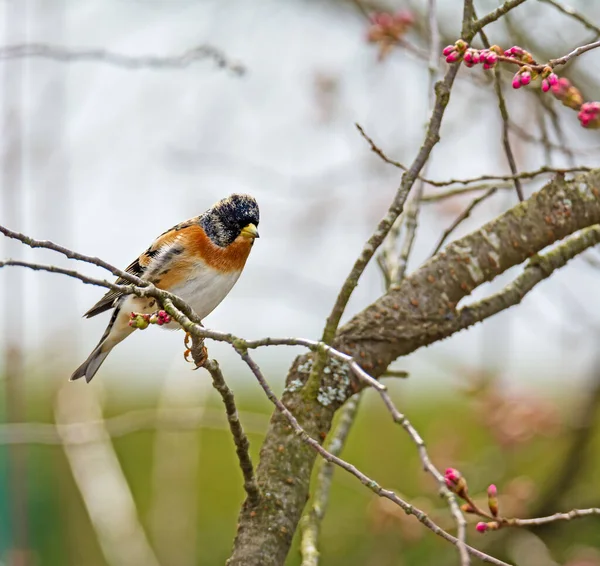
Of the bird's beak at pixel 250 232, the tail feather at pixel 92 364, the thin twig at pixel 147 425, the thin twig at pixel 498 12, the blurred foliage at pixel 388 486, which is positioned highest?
the thin twig at pixel 498 12

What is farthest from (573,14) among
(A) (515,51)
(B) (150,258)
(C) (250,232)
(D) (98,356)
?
(D) (98,356)

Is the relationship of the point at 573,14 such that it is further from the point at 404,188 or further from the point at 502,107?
the point at 404,188

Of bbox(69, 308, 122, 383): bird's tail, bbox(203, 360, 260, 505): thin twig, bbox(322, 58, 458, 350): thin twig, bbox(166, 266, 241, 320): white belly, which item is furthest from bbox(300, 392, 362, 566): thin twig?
bbox(69, 308, 122, 383): bird's tail

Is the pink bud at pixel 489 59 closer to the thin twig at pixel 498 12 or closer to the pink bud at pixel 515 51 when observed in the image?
the pink bud at pixel 515 51

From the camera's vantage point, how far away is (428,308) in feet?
9.14

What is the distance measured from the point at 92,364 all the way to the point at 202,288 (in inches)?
32.9

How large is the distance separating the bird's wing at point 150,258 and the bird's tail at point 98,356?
9.8 inches

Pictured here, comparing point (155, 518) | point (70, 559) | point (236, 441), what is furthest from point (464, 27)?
point (70, 559)

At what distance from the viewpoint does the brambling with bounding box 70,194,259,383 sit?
3.47m

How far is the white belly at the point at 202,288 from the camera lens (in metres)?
3.46

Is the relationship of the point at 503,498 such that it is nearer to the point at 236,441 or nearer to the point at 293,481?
the point at 293,481

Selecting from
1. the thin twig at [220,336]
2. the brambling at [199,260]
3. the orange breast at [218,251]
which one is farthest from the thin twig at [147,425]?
the thin twig at [220,336]

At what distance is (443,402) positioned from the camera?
686 centimetres

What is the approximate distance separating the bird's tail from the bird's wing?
0.25 meters
